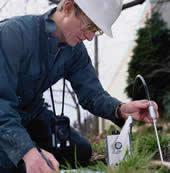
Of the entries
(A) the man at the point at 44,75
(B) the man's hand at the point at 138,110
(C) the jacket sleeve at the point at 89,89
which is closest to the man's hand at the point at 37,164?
(A) the man at the point at 44,75

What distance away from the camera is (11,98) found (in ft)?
5.64

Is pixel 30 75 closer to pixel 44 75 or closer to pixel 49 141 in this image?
pixel 44 75

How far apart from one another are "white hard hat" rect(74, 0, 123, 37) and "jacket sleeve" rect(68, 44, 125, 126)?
64 cm

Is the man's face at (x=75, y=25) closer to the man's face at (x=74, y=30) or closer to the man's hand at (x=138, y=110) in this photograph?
the man's face at (x=74, y=30)

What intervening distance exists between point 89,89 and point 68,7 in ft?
2.88

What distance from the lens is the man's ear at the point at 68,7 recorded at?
1.93m

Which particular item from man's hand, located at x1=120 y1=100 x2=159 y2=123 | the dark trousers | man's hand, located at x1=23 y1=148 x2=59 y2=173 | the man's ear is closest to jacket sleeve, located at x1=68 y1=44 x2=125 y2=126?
man's hand, located at x1=120 y1=100 x2=159 y2=123

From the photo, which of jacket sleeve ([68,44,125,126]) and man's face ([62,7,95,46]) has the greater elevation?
man's face ([62,7,95,46])

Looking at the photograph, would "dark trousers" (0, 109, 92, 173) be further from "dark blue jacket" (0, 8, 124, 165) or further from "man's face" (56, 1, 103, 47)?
"man's face" (56, 1, 103, 47)

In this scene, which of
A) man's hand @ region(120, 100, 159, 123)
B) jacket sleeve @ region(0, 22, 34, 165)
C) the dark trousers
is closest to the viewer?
jacket sleeve @ region(0, 22, 34, 165)

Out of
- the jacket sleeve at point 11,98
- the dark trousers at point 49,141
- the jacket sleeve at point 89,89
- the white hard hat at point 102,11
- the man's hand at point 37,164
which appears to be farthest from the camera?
the dark trousers at point 49,141

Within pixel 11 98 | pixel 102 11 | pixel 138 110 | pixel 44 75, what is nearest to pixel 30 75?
pixel 44 75

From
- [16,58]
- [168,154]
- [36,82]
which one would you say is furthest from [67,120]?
[168,154]

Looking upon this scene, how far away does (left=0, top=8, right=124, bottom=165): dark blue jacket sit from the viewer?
154cm
